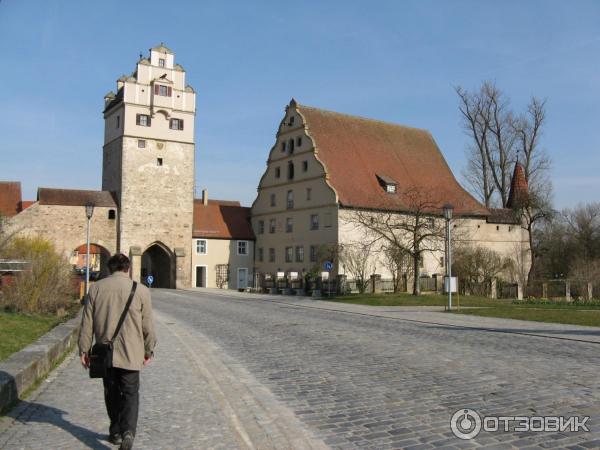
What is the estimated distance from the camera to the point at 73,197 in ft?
163

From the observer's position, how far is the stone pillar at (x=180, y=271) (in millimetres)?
50750

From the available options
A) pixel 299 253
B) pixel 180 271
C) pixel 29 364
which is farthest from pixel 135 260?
pixel 29 364

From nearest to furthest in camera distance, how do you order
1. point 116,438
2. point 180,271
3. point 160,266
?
point 116,438 → point 180,271 → point 160,266

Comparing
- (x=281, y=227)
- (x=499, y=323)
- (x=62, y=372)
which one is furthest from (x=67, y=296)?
(x=281, y=227)

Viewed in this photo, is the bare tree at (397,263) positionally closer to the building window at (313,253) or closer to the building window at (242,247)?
the building window at (313,253)

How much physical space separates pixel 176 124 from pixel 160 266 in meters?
13.1

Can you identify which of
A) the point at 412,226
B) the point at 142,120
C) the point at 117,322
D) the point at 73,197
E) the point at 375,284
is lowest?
the point at 375,284

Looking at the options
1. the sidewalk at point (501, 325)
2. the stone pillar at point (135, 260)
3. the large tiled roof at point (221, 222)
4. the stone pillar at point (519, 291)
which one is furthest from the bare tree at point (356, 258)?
the stone pillar at point (135, 260)

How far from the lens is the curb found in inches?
265

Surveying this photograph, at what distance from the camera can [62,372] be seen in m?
9.47

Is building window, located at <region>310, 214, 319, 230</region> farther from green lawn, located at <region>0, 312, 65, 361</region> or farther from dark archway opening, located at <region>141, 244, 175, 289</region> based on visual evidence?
green lawn, located at <region>0, 312, 65, 361</region>

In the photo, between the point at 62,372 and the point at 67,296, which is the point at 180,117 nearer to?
the point at 67,296

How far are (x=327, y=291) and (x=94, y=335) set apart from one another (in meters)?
34.2

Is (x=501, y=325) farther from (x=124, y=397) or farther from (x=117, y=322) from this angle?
(x=117, y=322)
